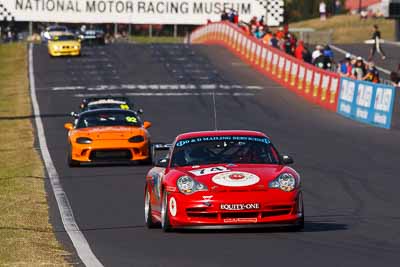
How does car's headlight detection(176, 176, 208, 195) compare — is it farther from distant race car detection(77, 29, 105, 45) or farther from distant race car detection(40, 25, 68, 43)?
distant race car detection(77, 29, 105, 45)

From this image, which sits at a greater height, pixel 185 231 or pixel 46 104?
pixel 185 231

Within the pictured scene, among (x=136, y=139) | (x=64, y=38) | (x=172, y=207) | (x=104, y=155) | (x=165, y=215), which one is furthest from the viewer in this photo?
(x=64, y=38)

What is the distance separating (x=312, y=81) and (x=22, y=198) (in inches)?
989

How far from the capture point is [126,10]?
83750 mm

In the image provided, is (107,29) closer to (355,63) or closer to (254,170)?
(355,63)

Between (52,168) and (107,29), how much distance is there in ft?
224

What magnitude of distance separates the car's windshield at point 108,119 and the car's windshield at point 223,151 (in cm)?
1103

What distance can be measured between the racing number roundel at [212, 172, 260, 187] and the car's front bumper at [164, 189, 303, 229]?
136 millimetres

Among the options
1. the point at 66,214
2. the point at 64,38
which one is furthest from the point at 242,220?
the point at 64,38

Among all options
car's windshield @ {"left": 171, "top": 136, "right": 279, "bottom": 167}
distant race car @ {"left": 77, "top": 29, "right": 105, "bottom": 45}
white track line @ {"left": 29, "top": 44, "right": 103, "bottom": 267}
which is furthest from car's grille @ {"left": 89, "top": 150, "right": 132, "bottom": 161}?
distant race car @ {"left": 77, "top": 29, "right": 105, "bottom": 45}

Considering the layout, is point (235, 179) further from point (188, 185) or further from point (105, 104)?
point (105, 104)

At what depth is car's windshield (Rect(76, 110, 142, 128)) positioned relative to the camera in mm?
25922

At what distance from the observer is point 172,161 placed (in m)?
14.6

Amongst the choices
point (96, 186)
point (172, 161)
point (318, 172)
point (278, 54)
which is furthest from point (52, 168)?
point (278, 54)
